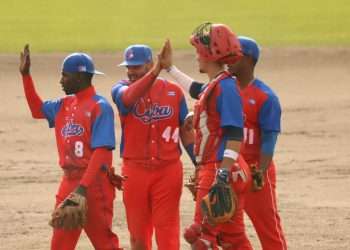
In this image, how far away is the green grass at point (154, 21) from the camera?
23469 mm

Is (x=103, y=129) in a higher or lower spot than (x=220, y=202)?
higher

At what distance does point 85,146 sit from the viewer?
8.67m

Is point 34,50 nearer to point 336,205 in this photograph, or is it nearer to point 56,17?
point 56,17

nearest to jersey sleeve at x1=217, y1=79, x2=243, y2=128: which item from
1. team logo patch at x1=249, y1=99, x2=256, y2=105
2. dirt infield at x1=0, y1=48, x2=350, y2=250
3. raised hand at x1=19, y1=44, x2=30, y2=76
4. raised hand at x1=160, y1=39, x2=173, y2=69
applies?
raised hand at x1=160, y1=39, x2=173, y2=69

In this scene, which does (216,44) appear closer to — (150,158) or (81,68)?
(81,68)

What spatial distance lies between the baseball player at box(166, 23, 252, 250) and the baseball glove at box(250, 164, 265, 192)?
0.48 metres

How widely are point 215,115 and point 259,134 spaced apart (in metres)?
1.26

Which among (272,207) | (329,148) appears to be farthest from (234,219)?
(329,148)

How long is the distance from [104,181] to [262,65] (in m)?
13.0

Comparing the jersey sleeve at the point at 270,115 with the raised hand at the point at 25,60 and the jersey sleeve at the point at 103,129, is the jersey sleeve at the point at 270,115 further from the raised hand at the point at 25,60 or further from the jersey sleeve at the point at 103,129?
the raised hand at the point at 25,60

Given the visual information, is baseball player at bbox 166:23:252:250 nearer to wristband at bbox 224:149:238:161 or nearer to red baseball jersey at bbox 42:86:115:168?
wristband at bbox 224:149:238:161

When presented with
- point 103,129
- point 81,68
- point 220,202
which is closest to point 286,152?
point 81,68

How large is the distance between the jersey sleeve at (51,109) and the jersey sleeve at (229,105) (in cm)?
171

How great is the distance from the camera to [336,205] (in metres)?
12.5
